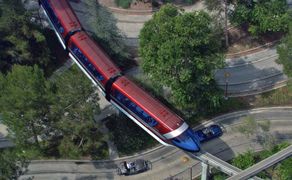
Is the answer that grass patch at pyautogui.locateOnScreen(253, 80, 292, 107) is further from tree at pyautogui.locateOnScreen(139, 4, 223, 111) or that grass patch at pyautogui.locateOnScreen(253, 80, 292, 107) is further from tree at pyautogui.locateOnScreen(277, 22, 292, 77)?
tree at pyautogui.locateOnScreen(139, 4, 223, 111)

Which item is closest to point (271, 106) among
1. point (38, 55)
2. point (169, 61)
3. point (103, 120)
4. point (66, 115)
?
point (169, 61)

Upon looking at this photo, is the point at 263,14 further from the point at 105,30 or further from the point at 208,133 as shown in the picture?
the point at 105,30

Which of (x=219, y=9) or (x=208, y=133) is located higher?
(x=219, y=9)

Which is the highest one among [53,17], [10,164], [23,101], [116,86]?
[53,17]

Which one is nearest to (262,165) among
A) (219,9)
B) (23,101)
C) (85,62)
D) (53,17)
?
(85,62)

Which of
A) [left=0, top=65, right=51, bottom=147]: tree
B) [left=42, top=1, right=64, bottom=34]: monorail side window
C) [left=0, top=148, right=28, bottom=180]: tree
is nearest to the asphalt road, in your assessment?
[left=42, top=1, right=64, bottom=34]: monorail side window

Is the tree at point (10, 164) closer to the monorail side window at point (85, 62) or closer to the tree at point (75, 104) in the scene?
the tree at point (75, 104)
